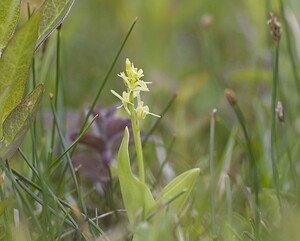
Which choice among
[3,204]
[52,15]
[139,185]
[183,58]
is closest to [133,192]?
[139,185]

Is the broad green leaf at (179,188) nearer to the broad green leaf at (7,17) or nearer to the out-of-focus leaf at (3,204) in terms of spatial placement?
the out-of-focus leaf at (3,204)

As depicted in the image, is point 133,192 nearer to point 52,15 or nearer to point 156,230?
point 156,230

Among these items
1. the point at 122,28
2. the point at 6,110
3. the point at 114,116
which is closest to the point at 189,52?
the point at 122,28

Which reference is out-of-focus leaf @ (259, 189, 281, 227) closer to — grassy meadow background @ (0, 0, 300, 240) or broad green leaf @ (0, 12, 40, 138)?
grassy meadow background @ (0, 0, 300, 240)

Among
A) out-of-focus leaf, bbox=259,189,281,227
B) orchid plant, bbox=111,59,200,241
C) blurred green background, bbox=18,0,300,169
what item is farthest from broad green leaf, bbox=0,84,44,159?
blurred green background, bbox=18,0,300,169

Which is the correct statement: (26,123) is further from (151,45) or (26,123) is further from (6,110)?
(151,45)

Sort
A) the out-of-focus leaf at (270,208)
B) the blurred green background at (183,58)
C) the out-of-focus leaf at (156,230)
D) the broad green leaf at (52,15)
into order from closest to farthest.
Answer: the out-of-focus leaf at (156,230)
the broad green leaf at (52,15)
the out-of-focus leaf at (270,208)
the blurred green background at (183,58)

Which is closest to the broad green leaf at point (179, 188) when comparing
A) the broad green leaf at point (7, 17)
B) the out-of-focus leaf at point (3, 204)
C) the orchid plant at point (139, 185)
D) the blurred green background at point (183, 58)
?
the orchid plant at point (139, 185)
